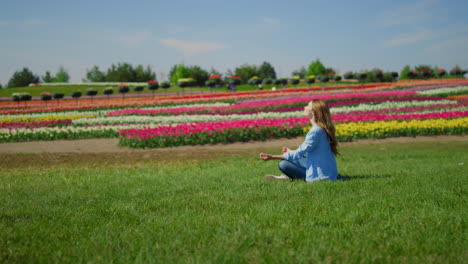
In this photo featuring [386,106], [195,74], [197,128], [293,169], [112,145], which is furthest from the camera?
[195,74]

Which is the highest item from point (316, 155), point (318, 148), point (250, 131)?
point (318, 148)

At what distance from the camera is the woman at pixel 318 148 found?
18.8 feet

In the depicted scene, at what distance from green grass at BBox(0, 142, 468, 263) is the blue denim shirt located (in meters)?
0.30

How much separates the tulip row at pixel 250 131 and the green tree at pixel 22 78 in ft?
198

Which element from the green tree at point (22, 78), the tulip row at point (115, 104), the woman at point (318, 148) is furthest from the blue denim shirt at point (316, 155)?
the green tree at point (22, 78)

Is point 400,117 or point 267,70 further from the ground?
point 267,70

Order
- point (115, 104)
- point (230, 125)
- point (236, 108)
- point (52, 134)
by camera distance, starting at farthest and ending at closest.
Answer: point (115, 104) < point (236, 108) < point (52, 134) < point (230, 125)

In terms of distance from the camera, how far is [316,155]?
5.91 meters

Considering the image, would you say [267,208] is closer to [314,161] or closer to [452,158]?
[314,161]

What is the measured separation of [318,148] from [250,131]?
324 inches

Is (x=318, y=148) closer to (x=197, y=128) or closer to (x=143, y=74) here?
(x=197, y=128)

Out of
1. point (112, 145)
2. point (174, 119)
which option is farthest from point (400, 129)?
point (112, 145)

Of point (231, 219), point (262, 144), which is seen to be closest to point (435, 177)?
point (231, 219)

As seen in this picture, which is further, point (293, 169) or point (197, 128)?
point (197, 128)
